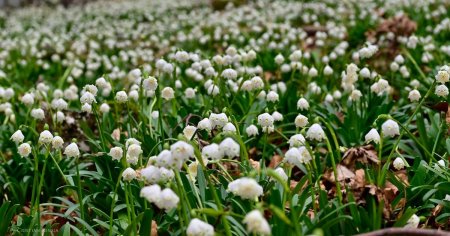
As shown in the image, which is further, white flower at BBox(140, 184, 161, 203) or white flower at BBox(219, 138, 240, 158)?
white flower at BBox(219, 138, 240, 158)

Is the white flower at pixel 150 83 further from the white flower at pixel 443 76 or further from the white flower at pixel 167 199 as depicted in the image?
the white flower at pixel 443 76

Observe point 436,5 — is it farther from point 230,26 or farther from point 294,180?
point 294,180

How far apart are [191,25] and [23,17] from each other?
21.5 ft

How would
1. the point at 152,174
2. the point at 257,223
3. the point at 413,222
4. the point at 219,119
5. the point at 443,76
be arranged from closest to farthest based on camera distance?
the point at 257,223
the point at 152,174
the point at 413,222
the point at 219,119
the point at 443,76

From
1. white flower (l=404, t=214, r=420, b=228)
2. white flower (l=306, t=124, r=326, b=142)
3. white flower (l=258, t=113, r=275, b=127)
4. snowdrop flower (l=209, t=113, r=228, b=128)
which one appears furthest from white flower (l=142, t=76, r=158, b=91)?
white flower (l=404, t=214, r=420, b=228)

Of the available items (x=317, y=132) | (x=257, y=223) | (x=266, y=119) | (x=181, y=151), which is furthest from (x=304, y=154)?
(x=257, y=223)

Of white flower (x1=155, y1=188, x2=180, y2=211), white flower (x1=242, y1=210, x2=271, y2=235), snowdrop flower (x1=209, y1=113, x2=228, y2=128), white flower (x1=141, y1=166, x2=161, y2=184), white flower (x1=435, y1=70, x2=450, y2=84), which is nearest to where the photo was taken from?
white flower (x1=242, y1=210, x2=271, y2=235)

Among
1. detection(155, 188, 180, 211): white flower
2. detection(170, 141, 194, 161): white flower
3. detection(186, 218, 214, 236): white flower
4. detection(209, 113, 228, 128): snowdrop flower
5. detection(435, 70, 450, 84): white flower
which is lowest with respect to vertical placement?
detection(186, 218, 214, 236): white flower

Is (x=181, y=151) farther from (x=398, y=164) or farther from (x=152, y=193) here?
(x=398, y=164)

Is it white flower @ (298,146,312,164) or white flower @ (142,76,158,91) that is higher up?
Answer: white flower @ (142,76,158,91)

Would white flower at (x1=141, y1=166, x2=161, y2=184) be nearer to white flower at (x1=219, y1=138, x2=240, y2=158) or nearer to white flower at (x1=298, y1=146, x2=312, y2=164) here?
white flower at (x1=219, y1=138, x2=240, y2=158)

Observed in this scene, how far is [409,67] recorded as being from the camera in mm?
4621

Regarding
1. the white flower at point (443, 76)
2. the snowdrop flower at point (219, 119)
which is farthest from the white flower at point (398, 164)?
the snowdrop flower at point (219, 119)

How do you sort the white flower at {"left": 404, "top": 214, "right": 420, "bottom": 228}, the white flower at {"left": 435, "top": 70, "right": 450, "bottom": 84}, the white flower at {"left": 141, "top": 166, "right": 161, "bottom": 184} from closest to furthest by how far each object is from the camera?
1. the white flower at {"left": 141, "top": 166, "right": 161, "bottom": 184}
2. the white flower at {"left": 404, "top": 214, "right": 420, "bottom": 228}
3. the white flower at {"left": 435, "top": 70, "right": 450, "bottom": 84}
